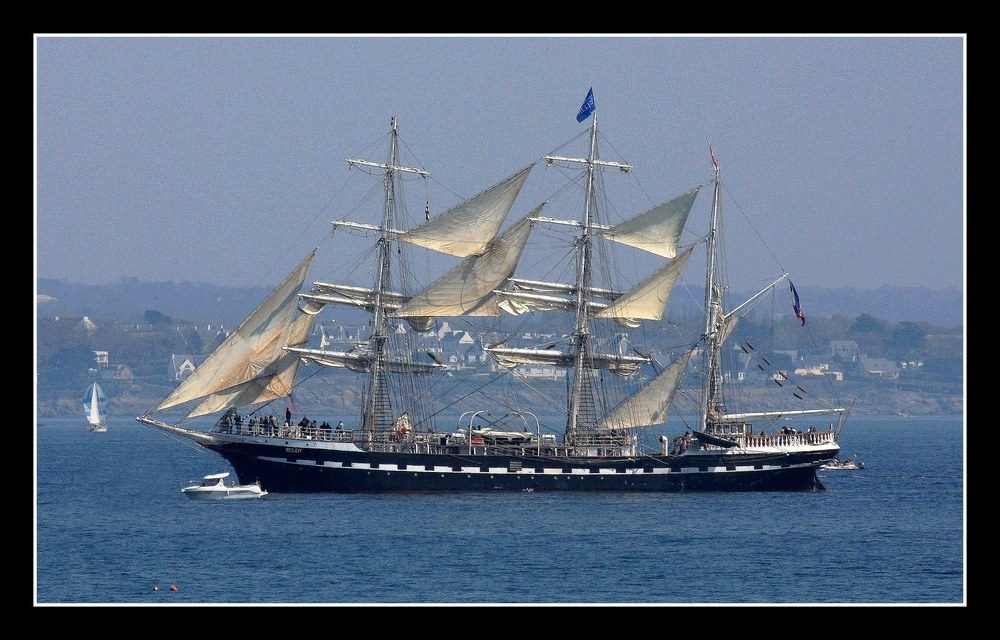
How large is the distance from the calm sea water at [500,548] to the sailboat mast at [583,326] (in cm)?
542

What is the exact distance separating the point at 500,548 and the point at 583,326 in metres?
21.4

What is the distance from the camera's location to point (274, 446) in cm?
7350

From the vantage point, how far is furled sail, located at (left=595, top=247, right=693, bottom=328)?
249 ft

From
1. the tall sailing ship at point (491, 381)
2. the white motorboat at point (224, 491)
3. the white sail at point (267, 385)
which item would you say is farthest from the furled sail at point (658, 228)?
the white motorboat at point (224, 491)

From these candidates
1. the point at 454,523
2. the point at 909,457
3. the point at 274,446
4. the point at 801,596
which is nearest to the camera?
the point at 801,596

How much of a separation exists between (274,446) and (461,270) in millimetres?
13244

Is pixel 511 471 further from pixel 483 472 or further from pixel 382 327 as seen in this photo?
pixel 382 327

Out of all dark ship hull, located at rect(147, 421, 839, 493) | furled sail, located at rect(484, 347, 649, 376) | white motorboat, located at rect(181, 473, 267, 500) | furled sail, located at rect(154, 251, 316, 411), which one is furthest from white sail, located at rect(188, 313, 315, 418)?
furled sail, located at rect(484, 347, 649, 376)

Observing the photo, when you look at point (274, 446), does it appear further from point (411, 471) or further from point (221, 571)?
point (221, 571)

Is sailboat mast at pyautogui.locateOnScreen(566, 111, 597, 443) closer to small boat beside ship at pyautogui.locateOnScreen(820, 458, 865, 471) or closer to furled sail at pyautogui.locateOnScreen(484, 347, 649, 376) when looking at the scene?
furled sail at pyautogui.locateOnScreen(484, 347, 649, 376)

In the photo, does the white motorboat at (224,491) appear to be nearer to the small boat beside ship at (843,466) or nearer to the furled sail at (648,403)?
the furled sail at (648,403)

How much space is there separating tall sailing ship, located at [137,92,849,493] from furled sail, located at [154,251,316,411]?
0.07 meters

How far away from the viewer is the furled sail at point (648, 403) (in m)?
75.8

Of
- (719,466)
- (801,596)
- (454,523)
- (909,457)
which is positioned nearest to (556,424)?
(909,457)
